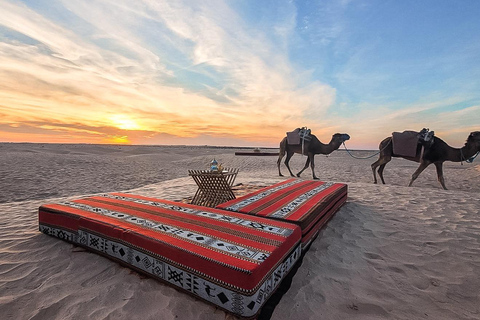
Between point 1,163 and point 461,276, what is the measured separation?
1920cm

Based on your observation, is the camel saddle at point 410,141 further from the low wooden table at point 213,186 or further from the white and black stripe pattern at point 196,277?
the white and black stripe pattern at point 196,277

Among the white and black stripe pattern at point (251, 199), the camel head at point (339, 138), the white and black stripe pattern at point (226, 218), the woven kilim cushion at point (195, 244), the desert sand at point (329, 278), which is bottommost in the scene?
the desert sand at point (329, 278)

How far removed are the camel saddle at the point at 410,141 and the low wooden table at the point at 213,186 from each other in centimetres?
669

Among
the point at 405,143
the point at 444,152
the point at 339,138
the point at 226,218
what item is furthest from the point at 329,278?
the point at 339,138

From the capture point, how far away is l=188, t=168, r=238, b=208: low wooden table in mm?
5457

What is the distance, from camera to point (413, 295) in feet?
7.70

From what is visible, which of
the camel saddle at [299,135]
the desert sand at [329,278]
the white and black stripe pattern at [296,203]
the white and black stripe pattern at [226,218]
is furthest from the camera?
the camel saddle at [299,135]

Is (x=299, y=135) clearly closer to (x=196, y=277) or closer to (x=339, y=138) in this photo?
(x=339, y=138)

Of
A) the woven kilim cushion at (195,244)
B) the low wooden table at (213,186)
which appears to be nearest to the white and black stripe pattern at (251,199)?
the woven kilim cushion at (195,244)

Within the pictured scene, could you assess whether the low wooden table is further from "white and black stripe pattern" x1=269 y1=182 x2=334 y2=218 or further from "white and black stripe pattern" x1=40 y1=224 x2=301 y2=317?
"white and black stripe pattern" x1=40 y1=224 x2=301 y2=317

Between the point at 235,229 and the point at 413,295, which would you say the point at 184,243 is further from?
the point at 413,295

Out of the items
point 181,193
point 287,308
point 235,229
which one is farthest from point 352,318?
point 181,193

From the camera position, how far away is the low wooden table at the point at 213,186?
17.9 ft

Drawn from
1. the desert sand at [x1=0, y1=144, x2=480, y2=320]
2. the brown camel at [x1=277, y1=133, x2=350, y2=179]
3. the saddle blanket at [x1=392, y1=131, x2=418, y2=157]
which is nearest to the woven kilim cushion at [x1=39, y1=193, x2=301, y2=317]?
the desert sand at [x1=0, y1=144, x2=480, y2=320]
